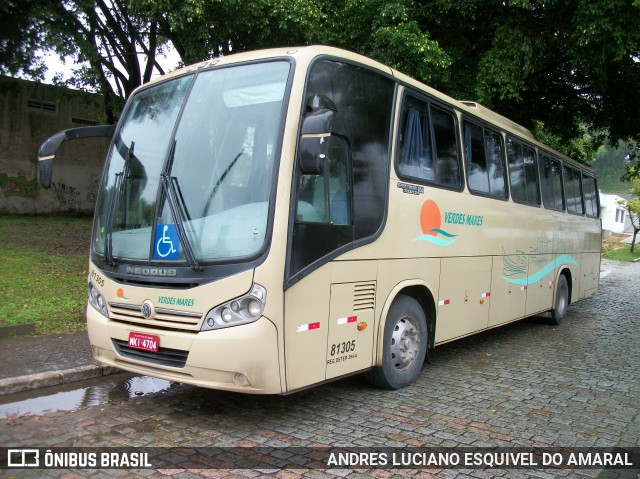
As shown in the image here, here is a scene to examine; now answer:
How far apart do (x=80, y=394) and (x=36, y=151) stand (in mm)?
18958

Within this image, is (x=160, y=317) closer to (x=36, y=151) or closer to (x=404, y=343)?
(x=404, y=343)

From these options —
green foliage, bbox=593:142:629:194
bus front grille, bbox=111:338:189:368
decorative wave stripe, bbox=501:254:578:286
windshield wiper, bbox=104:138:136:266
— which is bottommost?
bus front grille, bbox=111:338:189:368

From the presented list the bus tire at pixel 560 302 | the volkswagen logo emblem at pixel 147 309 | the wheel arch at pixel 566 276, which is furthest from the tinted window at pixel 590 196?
the volkswagen logo emblem at pixel 147 309

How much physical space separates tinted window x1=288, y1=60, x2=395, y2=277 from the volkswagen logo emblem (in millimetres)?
1250

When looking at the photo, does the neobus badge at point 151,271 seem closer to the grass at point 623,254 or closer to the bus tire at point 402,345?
the bus tire at point 402,345

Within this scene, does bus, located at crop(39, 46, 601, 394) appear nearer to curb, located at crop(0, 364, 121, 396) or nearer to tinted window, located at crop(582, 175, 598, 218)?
A: curb, located at crop(0, 364, 121, 396)

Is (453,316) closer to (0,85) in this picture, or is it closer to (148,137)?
(148,137)

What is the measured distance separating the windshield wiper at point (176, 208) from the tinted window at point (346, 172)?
2.63 ft

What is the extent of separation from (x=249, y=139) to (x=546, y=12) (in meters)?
8.70

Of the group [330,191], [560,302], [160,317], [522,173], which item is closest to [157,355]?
[160,317]

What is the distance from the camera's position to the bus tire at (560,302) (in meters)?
10.8

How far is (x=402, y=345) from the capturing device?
19.1 feet

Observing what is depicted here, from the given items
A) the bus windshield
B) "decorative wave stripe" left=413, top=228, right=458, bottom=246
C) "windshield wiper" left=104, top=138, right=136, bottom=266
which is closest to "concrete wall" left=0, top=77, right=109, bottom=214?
"windshield wiper" left=104, top=138, right=136, bottom=266

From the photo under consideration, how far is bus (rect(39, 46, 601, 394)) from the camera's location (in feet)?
13.9
